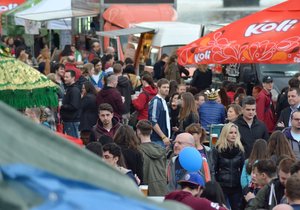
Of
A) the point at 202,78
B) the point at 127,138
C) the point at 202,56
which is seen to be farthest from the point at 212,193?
the point at 202,78

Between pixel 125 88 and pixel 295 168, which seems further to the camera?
pixel 125 88

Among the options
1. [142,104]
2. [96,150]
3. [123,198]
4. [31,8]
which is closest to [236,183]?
[96,150]

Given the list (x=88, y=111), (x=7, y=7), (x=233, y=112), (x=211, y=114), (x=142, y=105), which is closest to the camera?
(x=233, y=112)

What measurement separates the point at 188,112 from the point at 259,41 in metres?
1.99

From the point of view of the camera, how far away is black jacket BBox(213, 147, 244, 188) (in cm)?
1030

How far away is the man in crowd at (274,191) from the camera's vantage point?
7.78 metres

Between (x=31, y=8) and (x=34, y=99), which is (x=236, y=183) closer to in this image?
(x=34, y=99)

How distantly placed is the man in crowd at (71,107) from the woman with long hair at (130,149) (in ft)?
16.1

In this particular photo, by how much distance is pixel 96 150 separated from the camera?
8461mm

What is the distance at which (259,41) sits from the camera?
11641 mm

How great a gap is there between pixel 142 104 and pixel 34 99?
6.81m

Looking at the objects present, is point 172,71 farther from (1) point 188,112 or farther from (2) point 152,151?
(2) point 152,151

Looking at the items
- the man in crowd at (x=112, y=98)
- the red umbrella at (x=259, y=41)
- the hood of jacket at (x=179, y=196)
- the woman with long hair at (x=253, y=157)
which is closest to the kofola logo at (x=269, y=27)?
the red umbrella at (x=259, y=41)

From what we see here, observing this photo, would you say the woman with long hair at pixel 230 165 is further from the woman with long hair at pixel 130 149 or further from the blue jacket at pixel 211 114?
the blue jacket at pixel 211 114
